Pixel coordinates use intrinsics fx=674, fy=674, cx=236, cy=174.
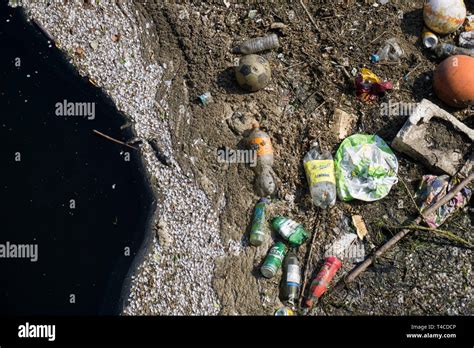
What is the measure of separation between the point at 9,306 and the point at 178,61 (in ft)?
12.2

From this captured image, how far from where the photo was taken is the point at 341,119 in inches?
330

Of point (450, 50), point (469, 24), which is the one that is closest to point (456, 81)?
point (450, 50)

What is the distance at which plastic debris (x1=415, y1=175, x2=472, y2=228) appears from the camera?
25.3 feet

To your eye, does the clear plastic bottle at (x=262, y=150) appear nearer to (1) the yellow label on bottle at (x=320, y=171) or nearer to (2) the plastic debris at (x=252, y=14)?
(1) the yellow label on bottle at (x=320, y=171)

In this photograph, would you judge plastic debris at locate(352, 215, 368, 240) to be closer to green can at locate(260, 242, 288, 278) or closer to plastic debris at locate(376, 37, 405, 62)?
green can at locate(260, 242, 288, 278)

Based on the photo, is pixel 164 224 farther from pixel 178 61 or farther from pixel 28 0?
pixel 28 0

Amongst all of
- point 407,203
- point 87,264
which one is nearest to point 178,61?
point 87,264

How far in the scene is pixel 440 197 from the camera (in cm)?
774

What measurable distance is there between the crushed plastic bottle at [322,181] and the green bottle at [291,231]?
38 centimetres
